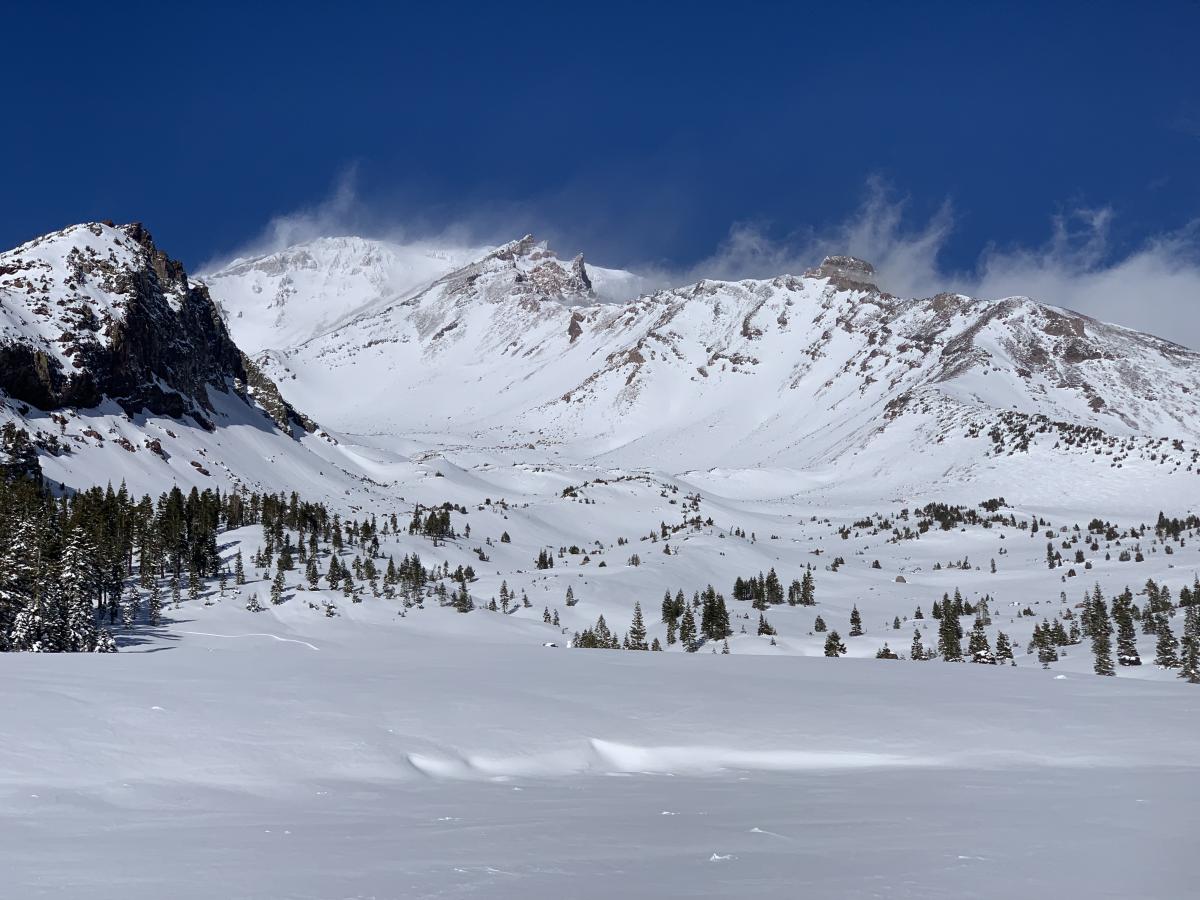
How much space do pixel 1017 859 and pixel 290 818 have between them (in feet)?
23.7

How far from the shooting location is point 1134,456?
388 ft

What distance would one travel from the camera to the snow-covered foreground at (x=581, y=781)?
23.5ft

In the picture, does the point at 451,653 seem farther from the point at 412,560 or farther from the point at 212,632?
the point at 412,560

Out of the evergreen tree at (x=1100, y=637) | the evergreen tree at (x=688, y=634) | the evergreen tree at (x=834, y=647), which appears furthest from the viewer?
the evergreen tree at (x=688, y=634)

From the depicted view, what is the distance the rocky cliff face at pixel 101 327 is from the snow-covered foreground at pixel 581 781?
316 feet

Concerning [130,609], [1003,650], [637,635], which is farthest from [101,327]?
[1003,650]

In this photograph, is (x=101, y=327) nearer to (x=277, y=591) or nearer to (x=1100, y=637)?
(x=277, y=591)

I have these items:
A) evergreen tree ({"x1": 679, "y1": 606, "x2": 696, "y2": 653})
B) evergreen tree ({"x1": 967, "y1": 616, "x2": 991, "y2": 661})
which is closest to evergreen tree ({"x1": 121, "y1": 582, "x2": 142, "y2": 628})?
evergreen tree ({"x1": 679, "y1": 606, "x2": 696, "y2": 653})

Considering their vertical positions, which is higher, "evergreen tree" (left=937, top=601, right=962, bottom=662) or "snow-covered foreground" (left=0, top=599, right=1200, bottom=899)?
"snow-covered foreground" (left=0, top=599, right=1200, bottom=899)

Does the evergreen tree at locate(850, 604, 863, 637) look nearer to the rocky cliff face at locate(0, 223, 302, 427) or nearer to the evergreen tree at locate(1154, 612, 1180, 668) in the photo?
the evergreen tree at locate(1154, 612, 1180, 668)

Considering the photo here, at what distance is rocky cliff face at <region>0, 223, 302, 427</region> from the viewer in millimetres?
99312

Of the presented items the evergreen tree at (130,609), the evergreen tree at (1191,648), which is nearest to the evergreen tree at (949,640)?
the evergreen tree at (1191,648)

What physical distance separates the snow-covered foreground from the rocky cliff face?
316 feet

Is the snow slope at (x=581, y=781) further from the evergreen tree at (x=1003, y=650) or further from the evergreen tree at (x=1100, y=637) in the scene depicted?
the evergreen tree at (x=1003, y=650)
